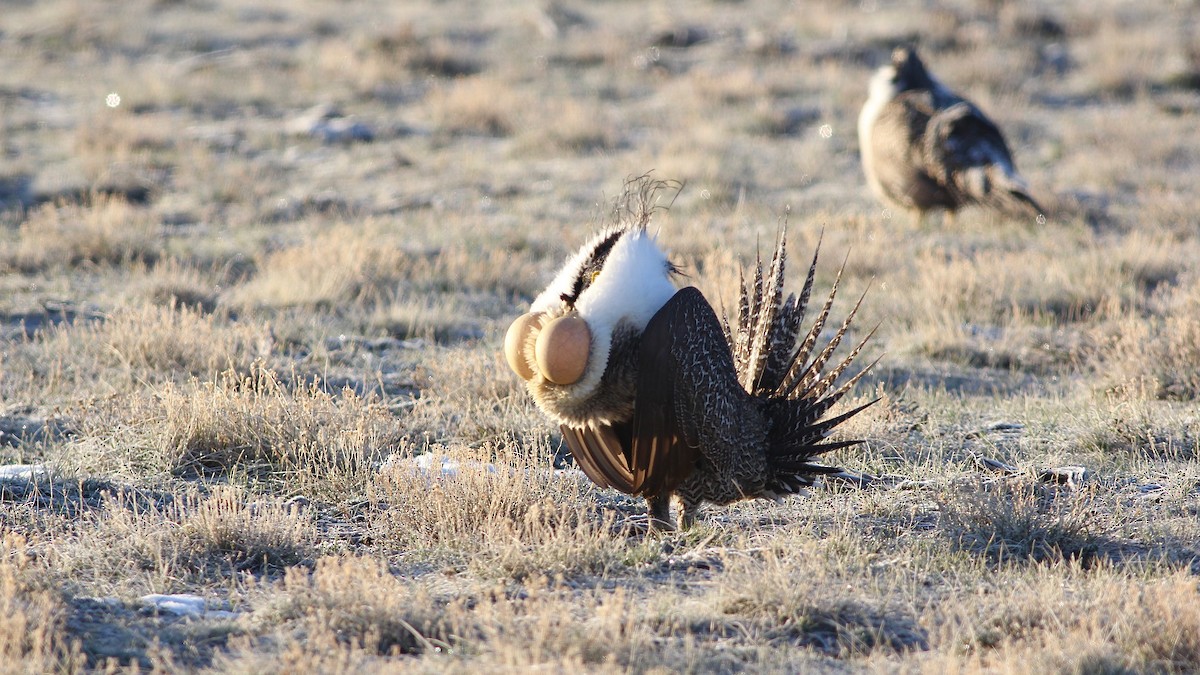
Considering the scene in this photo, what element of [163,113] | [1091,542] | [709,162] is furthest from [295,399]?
[163,113]

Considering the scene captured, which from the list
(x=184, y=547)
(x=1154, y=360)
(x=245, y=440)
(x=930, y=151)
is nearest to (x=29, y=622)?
(x=184, y=547)

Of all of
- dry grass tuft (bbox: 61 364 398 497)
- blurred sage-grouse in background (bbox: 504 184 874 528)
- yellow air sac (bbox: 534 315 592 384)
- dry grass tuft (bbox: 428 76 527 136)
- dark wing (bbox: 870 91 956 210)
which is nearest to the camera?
yellow air sac (bbox: 534 315 592 384)

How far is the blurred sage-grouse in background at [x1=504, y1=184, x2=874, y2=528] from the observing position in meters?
3.53

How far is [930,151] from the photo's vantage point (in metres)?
8.91

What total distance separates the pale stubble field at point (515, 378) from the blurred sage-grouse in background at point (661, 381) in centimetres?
21

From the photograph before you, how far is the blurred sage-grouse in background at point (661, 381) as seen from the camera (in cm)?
353

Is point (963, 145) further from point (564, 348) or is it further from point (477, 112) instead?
point (564, 348)

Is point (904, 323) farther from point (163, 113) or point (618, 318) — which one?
point (163, 113)

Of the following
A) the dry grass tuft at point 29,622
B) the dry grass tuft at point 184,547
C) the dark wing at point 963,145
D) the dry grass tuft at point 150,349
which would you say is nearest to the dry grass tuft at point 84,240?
the dry grass tuft at point 150,349

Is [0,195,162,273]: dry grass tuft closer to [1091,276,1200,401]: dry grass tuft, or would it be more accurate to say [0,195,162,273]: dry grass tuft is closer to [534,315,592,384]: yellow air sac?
[534,315,592,384]: yellow air sac

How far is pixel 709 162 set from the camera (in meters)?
10.7

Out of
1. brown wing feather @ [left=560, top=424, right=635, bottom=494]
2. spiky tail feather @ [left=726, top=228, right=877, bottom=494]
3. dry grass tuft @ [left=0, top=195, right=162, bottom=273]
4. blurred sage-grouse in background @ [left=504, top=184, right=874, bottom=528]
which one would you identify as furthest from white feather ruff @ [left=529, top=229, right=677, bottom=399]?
dry grass tuft @ [left=0, top=195, right=162, bottom=273]

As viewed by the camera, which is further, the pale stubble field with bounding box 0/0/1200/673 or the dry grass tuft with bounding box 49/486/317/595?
the dry grass tuft with bounding box 49/486/317/595

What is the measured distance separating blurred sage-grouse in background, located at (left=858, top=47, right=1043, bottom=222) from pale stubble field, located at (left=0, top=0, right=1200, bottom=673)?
0.77 ft
